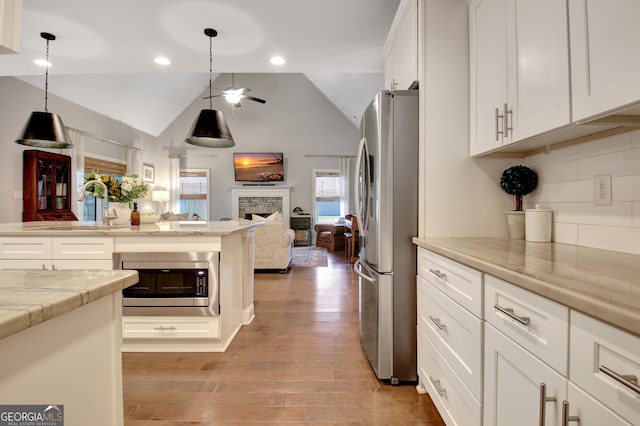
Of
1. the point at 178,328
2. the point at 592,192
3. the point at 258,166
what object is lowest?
the point at 178,328

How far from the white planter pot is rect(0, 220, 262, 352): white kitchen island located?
181cm

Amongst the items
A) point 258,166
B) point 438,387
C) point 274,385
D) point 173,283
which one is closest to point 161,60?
point 173,283

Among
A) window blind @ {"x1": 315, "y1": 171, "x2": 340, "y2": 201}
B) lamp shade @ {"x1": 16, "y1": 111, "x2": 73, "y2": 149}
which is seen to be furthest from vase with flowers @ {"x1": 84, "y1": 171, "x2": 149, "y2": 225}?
window blind @ {"x1": 315, "y1": 171, "x2": 340, "y2": 201}

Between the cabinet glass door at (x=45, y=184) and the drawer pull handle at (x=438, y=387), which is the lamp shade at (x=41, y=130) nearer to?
the cabinet glass door at (x=45, y=184)

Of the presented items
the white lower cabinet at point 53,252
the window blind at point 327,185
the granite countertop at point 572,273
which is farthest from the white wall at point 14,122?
the granite countertop at point 572,273

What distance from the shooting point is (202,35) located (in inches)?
117

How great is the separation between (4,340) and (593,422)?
1.15m

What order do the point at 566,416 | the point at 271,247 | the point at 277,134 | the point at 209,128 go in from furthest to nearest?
the point at 277,134, the point at 271,247, the point at 209,128, the point at 566,416

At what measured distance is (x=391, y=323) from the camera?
189 centimetres

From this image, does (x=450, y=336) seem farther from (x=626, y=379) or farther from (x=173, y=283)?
(x=173, y=283)

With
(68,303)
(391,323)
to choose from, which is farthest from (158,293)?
(68,303)

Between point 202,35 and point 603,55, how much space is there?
304 cm

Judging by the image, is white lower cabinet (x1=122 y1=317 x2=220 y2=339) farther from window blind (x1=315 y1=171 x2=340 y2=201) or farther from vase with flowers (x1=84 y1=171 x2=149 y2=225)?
window blind (x1=315 y1=171 x2=340 y2=201)

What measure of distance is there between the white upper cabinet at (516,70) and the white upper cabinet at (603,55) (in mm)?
49
